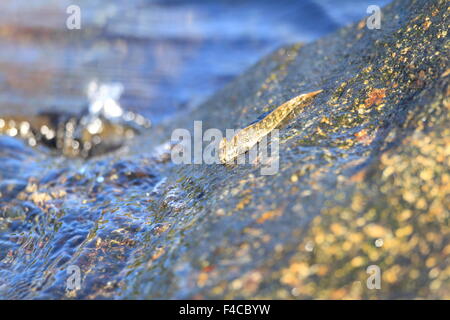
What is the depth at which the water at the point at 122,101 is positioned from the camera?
6.67ft

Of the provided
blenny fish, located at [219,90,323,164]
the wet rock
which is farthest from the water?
blenny fish, located at [219,90,323,164]

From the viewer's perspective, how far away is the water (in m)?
2.03

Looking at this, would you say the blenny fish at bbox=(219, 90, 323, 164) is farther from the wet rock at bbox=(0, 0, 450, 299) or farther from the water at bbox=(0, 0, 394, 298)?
the water at bbox=(0, 0, 394, 298)

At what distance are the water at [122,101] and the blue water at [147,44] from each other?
0.02 m

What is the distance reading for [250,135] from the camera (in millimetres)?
2305

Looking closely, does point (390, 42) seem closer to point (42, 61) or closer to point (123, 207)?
point (123, 207)

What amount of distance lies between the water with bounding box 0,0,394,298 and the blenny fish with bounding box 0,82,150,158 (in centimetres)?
29

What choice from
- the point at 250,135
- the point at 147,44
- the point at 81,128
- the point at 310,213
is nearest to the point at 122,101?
the point at 81,128

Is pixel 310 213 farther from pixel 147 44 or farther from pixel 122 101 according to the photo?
pixel 147 44

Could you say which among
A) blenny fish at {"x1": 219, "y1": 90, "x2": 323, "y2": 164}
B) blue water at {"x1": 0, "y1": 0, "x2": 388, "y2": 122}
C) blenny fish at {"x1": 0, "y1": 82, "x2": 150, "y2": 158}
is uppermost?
blue water at {"x1": 0, "y1": 0, "x2": 388, "y2": 122}

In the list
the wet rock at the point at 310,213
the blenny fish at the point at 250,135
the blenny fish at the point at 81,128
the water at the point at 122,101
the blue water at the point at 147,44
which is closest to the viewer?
the wet rock at the point at 310,213

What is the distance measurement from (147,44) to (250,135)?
566 centimetres

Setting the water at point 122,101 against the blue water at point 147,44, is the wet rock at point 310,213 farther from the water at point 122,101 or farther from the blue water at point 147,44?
the blue water at point 147,44

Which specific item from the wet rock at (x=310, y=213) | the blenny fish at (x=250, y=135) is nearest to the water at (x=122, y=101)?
the wet rock at (x=310, y=213)
